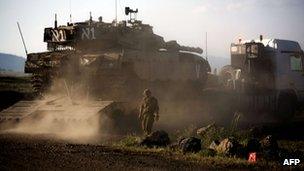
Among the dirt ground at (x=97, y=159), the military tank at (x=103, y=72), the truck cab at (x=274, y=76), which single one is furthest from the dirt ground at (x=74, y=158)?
the truck cab at (x=274, y=76)

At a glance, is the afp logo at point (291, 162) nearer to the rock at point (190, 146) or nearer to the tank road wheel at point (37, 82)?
the rock at point (190, 146)

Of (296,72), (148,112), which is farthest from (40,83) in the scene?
(296,72)

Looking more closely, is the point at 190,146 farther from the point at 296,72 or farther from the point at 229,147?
the point at 296,72

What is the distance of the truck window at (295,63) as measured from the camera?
19516 millimetres

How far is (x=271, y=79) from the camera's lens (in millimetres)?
19203

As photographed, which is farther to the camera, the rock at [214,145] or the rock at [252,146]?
the rock at [214,145]

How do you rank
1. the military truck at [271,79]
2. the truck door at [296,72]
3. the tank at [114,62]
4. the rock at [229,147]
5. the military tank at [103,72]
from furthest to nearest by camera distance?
the truck door at [296,72]
the military truck at [271,79]
the tank at [114,62]
the military tank at [103,72]
the rock at [229,147]

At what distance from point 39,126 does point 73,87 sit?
1914mm

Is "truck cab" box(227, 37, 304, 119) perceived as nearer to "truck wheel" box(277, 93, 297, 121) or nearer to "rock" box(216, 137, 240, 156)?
"truck wheel" box(277, 93, 297, 121)

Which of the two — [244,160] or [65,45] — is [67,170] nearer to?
[244,160]

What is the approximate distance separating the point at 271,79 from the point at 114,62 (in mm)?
7374

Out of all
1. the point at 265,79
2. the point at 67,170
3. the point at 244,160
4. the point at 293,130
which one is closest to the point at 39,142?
the point at 67,170

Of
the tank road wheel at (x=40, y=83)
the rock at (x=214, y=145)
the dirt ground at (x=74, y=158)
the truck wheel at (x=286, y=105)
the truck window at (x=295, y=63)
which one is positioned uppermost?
the truck window at (x=295, y=63)

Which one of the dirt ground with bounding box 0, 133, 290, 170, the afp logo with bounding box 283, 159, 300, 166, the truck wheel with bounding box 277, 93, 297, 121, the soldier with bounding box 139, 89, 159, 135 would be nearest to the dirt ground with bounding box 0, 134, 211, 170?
the dirt ground with bounding box 0, 133, 290, 170
